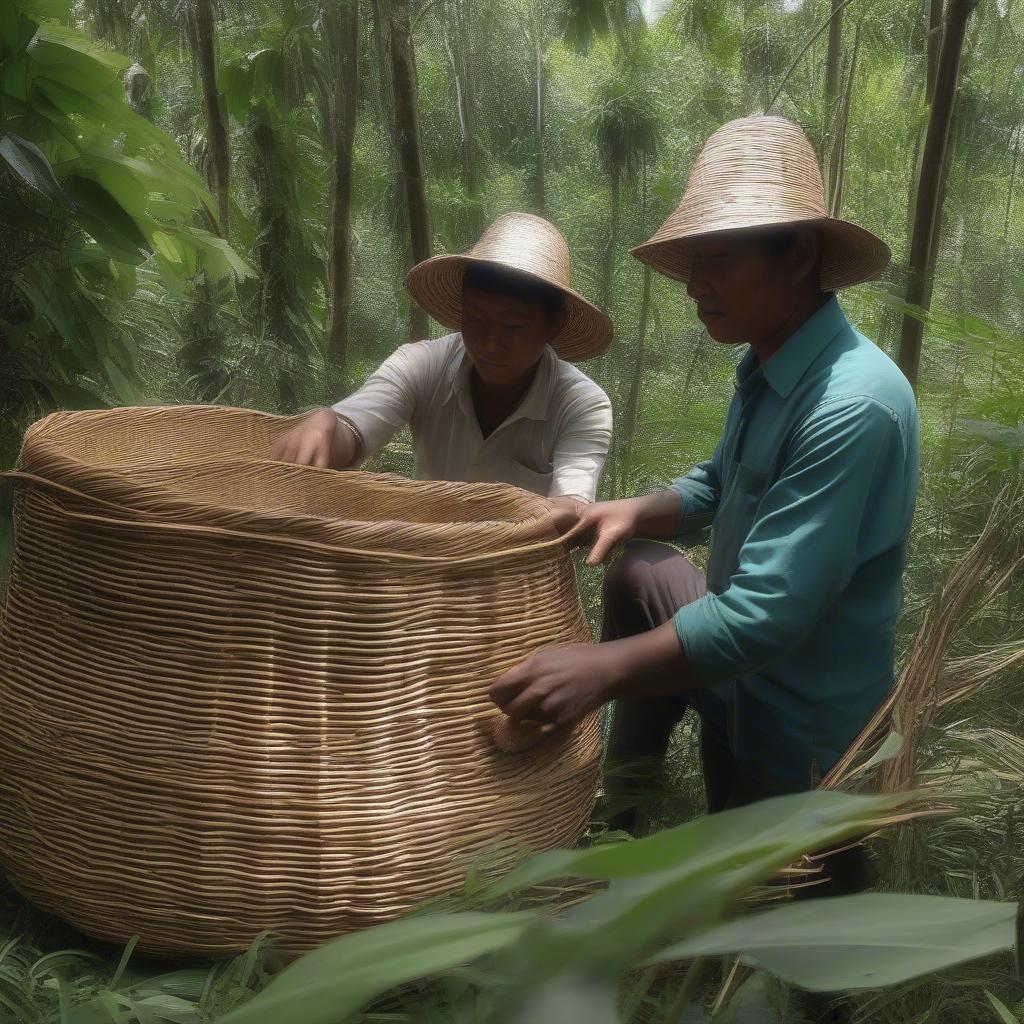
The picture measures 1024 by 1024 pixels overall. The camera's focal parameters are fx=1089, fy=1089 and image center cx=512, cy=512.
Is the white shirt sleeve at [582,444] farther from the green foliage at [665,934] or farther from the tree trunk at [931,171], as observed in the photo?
the green foliage at [665,934]

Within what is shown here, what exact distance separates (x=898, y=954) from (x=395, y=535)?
0.72 m

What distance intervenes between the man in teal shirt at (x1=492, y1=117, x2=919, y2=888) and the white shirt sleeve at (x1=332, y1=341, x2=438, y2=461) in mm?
510

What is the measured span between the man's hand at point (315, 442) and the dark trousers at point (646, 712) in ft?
1.58

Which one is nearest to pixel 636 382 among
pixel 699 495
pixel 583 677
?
pixel 699 495

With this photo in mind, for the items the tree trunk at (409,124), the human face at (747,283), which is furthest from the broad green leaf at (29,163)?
the tree trunk at (409,124)

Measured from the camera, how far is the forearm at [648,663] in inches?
42.7

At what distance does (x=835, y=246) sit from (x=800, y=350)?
0.15 m

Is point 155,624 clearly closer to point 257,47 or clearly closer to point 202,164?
point 257,47

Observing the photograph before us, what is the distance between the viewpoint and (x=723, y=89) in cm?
418

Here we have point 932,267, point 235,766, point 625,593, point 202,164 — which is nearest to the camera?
point 235,766

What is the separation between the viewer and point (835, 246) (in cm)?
131

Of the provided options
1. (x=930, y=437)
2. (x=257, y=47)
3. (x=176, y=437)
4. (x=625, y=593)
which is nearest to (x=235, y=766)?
(x=625, y=593)

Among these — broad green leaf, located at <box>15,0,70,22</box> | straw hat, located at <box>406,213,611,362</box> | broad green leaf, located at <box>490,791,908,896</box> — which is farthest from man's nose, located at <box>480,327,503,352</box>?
broad green leaf, located at <box>490,791,908,896</box>

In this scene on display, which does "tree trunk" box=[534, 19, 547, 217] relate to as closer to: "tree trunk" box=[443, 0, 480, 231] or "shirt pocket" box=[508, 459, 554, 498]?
"tree trunk" box=[443, 0, 480, 231]
